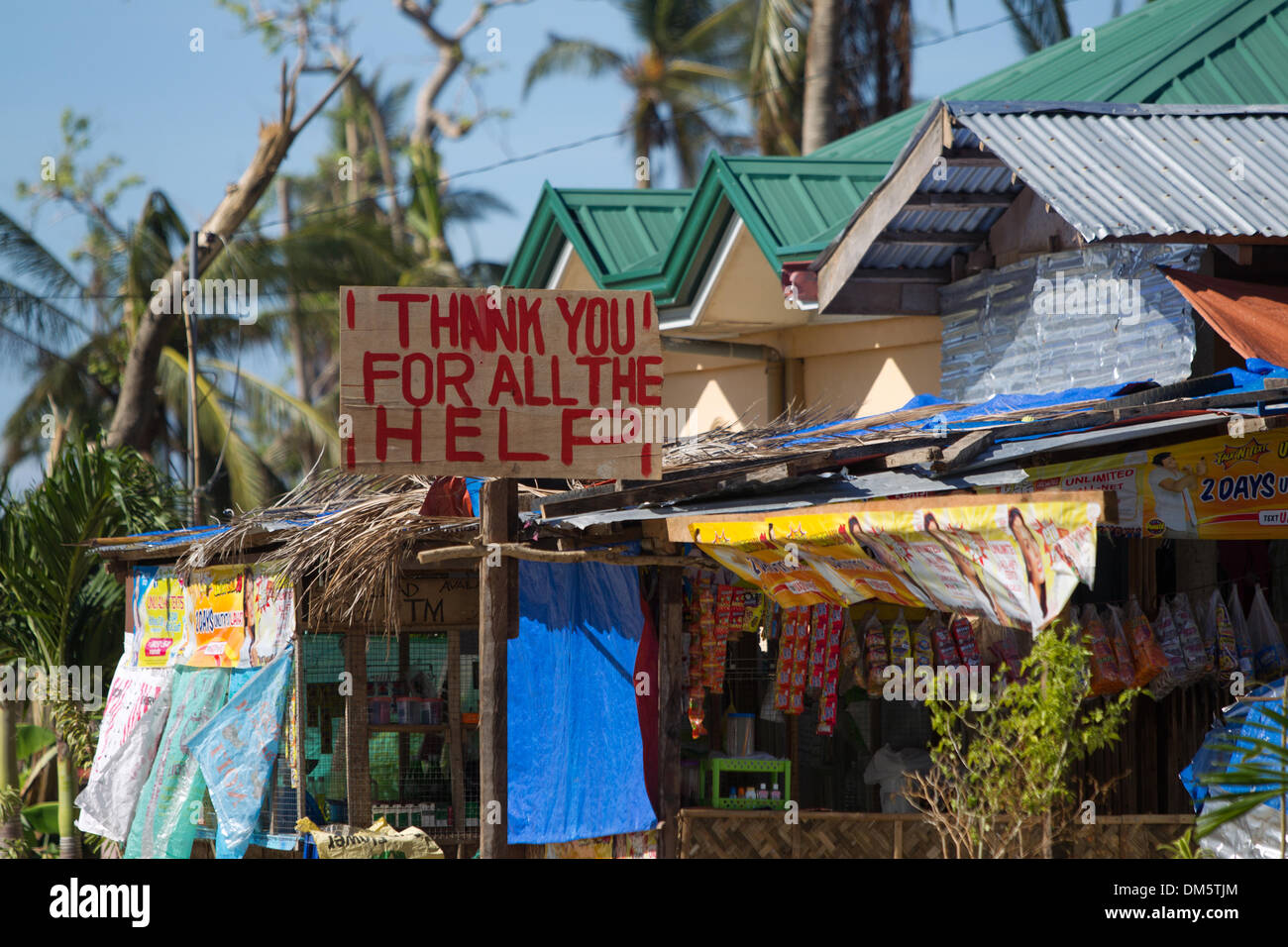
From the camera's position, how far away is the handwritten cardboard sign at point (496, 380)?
7.12m

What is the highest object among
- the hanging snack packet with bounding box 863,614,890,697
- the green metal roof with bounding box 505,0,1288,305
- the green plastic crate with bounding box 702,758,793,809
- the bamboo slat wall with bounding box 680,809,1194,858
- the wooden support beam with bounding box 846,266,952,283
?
the green metal roof with bounding box 505,0,1288,305

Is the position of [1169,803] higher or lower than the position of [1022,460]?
lower

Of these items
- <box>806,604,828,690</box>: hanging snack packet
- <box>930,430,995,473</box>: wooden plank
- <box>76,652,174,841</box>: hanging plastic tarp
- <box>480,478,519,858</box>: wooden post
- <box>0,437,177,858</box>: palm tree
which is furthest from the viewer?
<box>0,437,177,858</box>: palm tree

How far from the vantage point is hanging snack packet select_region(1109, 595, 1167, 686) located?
930cm

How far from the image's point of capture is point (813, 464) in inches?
331

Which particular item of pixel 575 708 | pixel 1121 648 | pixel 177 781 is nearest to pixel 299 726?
pixel 177 781

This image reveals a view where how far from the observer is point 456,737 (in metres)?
10.4

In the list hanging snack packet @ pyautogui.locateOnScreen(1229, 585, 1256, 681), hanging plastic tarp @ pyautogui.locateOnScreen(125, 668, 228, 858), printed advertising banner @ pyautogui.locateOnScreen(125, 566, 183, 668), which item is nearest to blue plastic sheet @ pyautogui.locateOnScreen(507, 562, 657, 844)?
hanging plastic tarp @ pyautogui.locateOnScreen(125, 668, 228, 858)

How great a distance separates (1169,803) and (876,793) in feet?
6.78

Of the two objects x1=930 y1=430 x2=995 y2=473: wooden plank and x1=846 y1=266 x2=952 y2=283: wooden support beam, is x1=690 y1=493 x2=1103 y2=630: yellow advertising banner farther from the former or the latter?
x1=846 y1=266 x2=952 y2=283: wooden support beam

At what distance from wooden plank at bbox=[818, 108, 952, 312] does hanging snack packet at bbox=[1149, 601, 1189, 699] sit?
3.46m

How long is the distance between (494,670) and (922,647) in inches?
137
